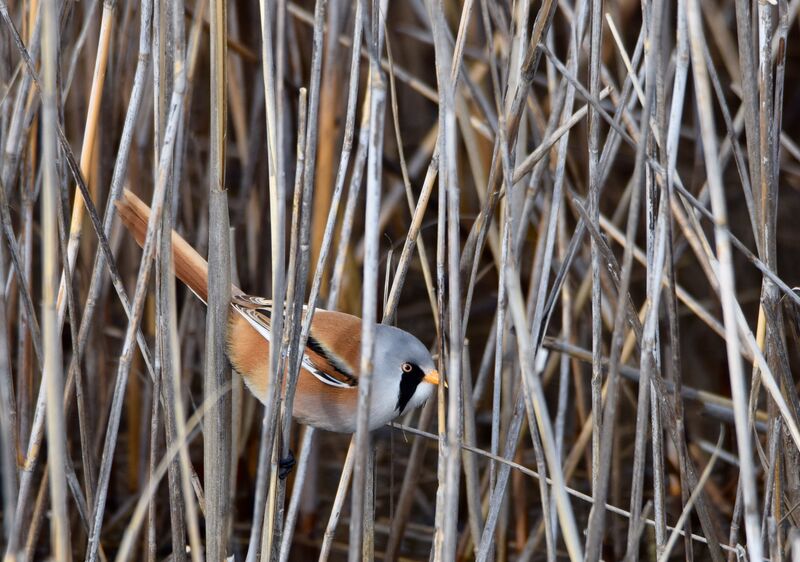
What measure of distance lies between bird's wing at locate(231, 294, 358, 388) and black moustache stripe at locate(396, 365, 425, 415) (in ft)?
0.60

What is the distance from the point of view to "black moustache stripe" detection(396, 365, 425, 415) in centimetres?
238

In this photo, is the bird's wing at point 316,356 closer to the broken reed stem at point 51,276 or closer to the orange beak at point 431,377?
the orange beak at point 431,377

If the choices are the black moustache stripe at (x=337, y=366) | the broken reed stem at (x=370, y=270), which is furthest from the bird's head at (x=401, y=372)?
the broken reed stem at (x=370, y=270)

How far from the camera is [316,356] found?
99.8 inches

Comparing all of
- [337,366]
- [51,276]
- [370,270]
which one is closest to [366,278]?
[370,270]

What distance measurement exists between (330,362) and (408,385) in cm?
25

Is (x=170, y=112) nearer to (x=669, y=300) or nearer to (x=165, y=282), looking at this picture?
(x=165, y=282)

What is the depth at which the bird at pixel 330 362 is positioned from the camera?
2348 millimetres

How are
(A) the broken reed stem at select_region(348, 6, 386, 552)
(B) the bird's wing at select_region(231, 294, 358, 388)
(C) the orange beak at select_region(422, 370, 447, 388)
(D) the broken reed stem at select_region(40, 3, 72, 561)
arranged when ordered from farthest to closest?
(B) the bird's wing at select_region(231, 294, 358, 388) < (C) the orange beak at select_region(422, 370, 447, 388) < (A) the broken reed stem at select_region(348, 6, 386, 552) < (D) the broken reed stem at select_region(40, 3, 72, 561)

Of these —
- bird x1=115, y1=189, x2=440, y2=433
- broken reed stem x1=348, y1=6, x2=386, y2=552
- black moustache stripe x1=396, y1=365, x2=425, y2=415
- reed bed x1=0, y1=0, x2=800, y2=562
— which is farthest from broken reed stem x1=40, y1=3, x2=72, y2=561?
black moustache stripe x1=396, y1=365, x2=425, y2=415

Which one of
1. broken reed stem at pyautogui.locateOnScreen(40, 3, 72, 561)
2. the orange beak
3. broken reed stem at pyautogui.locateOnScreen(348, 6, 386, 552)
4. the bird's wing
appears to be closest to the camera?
broken reed stem at pyautogui.locateOnScreen(40, 3, 72, 561)

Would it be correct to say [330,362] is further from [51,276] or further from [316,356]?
[51,276]

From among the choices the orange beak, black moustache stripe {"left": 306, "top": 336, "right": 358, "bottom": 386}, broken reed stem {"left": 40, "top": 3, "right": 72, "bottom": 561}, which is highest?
broken reed stem {"left": 40, "top": 3, "right": 72, "bottom": 561}

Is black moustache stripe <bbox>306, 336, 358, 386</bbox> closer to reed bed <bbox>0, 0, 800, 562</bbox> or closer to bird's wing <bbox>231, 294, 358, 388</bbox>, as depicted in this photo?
bird's wing <bbox>231, 294, 358, 388</bbox>
